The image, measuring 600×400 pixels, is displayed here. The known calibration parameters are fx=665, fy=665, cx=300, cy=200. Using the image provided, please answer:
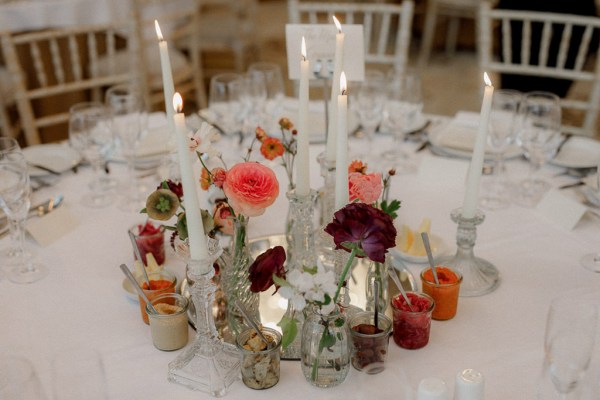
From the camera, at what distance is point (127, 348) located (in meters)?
1.14

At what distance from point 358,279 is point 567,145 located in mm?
861

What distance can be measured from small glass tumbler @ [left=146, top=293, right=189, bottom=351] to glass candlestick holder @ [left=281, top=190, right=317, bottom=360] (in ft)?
0.57

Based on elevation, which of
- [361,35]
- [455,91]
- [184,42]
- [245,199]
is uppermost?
[361,35]

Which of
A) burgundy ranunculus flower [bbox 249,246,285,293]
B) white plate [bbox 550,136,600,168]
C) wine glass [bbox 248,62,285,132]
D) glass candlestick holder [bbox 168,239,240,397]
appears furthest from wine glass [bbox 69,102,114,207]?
white plate [bbox 550,136,600,168]

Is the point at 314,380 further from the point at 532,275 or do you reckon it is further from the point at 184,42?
the point at 184,42

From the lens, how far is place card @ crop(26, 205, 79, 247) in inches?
58.2

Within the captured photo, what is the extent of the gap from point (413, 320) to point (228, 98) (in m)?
0.91

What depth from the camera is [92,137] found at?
5.41ft

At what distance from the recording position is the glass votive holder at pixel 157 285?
119cm

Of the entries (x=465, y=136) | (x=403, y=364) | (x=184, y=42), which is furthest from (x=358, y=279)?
(x=184, y=42)

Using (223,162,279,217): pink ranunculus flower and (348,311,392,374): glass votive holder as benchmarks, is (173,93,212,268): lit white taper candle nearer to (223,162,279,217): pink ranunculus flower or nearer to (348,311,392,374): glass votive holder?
(223,162,279,217): pink ranunculus flower

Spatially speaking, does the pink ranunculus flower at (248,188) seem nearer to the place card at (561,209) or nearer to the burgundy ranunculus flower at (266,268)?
the burgundy ranunculus flower at (266,268)

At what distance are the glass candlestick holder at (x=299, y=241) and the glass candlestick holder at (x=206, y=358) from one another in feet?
0.32

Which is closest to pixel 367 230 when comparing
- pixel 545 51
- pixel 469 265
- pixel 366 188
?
pixel 366 188
